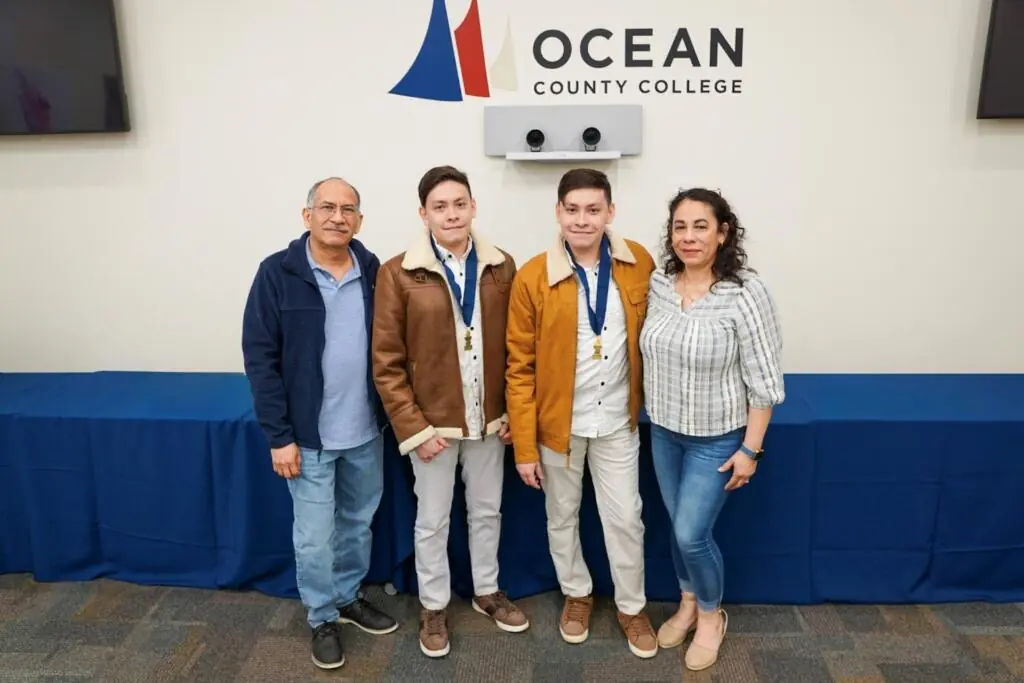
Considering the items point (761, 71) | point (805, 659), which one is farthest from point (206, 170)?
point (805, 659)

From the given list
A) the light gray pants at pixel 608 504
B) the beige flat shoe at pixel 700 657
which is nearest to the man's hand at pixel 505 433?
the light gray pants at pixel 608 504

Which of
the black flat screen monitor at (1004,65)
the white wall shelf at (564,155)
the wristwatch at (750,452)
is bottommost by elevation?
the wristwatch at (750,452)

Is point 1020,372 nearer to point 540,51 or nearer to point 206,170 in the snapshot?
point 540,51

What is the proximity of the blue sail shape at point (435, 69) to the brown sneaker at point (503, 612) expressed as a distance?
1.86 metres

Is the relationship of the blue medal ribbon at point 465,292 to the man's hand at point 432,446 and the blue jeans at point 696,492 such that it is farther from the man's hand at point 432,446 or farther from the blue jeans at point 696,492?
the blue jeans at point 696,492

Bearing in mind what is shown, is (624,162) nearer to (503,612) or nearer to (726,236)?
(726,236)

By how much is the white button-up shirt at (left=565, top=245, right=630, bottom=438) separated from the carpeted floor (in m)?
0.77

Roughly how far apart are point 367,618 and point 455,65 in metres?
2.05

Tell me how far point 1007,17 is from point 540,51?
1.69m

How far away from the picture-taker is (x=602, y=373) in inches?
78.5

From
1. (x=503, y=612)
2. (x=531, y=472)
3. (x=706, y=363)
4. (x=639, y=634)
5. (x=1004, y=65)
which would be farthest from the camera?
(x=1004, y=65)

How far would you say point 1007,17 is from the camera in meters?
2.51

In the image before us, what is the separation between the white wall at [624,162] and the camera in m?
2.63

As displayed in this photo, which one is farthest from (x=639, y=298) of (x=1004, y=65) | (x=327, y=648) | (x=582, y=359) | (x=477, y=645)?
(x=1004, y=65)
